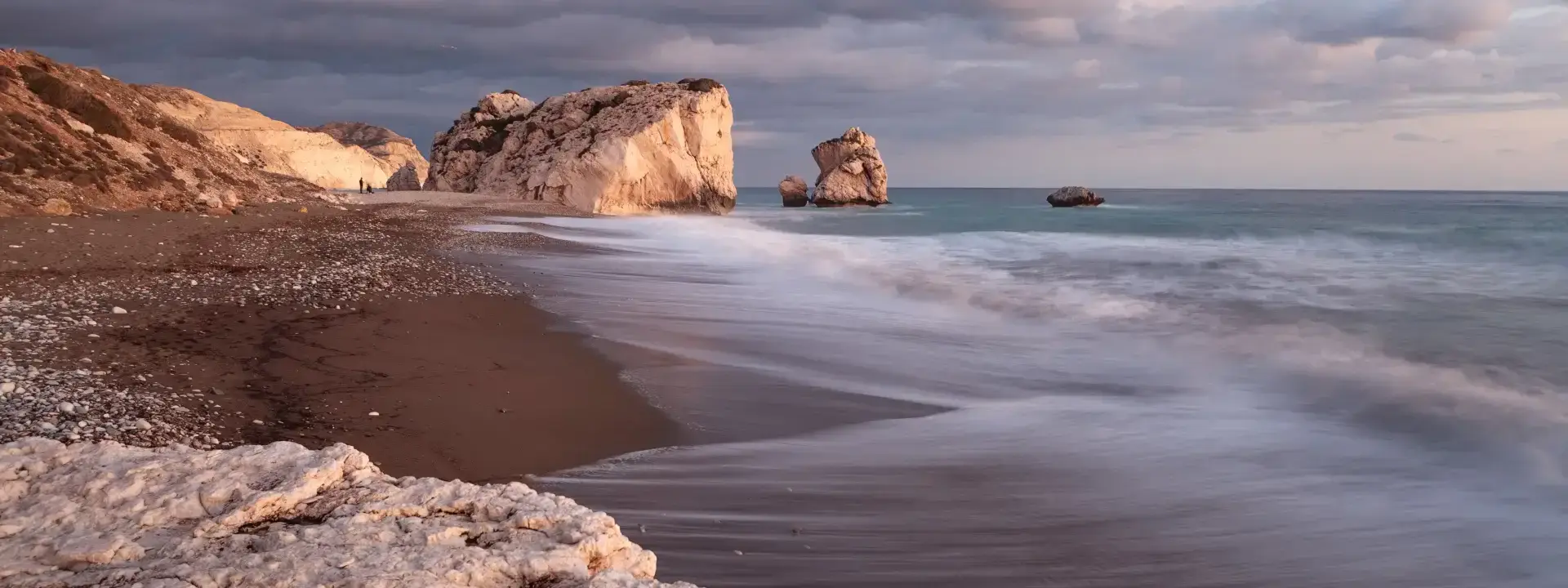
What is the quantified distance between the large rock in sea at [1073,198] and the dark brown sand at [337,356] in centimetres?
6931

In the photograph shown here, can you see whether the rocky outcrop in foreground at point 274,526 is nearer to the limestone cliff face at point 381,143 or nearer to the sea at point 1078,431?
the sea at point 1078,431

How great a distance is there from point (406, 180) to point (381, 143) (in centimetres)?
9888

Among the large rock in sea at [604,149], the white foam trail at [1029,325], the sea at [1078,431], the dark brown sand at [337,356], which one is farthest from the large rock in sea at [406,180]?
the dark brown sand at [337,356]

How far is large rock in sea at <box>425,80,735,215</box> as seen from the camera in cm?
4431

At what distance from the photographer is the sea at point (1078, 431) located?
4.30 metres

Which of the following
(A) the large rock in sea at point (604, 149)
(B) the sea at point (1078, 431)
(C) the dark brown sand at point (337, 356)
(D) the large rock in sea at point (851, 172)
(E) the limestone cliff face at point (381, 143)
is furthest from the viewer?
(E) the limestone cliff face at point (381, 143)

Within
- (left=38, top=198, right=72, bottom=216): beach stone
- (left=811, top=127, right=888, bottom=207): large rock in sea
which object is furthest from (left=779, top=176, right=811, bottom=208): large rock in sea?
(left=38, top=198, right=72, bottom=216): beach stone

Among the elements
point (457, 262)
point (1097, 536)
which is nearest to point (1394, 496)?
point (1097, 536)

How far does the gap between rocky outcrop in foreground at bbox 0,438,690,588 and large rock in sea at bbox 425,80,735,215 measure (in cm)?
4140

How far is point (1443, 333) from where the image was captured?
12.5 meters

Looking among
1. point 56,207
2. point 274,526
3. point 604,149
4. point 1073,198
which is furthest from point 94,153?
point 1073,198

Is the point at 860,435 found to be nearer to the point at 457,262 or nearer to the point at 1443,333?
the point at 457,262

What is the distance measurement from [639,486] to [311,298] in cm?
508

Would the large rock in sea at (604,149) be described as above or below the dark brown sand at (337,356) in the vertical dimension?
above
